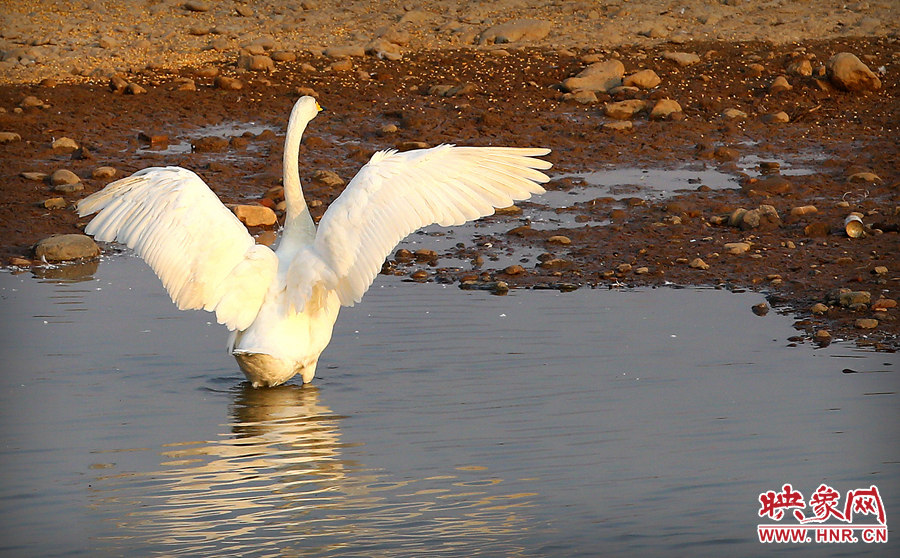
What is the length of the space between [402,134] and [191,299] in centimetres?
657

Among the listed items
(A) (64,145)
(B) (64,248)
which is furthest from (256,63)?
(B) (64,248)

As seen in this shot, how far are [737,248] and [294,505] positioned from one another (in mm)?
5457

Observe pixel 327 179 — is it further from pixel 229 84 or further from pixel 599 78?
pixel 599 78

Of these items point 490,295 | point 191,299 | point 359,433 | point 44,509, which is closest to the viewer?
point 44,509

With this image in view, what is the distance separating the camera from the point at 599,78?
49.7ft

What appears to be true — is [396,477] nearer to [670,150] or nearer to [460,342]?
[460,342]

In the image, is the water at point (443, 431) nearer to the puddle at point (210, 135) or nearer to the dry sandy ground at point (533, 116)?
the dry sandy ground at point (533, 116)

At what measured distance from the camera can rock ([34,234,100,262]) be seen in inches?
415

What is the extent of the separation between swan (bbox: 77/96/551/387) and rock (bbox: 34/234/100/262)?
9.86ft

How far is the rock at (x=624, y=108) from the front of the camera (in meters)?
14.2

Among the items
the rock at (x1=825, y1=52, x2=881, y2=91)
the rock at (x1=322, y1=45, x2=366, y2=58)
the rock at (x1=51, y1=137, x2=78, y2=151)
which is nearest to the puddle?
the rock at (x1=51, y1=137, x2=78, y2=151)

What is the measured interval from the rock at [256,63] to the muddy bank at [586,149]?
0.33ft

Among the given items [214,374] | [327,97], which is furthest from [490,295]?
[327,97]

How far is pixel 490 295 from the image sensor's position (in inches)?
374
